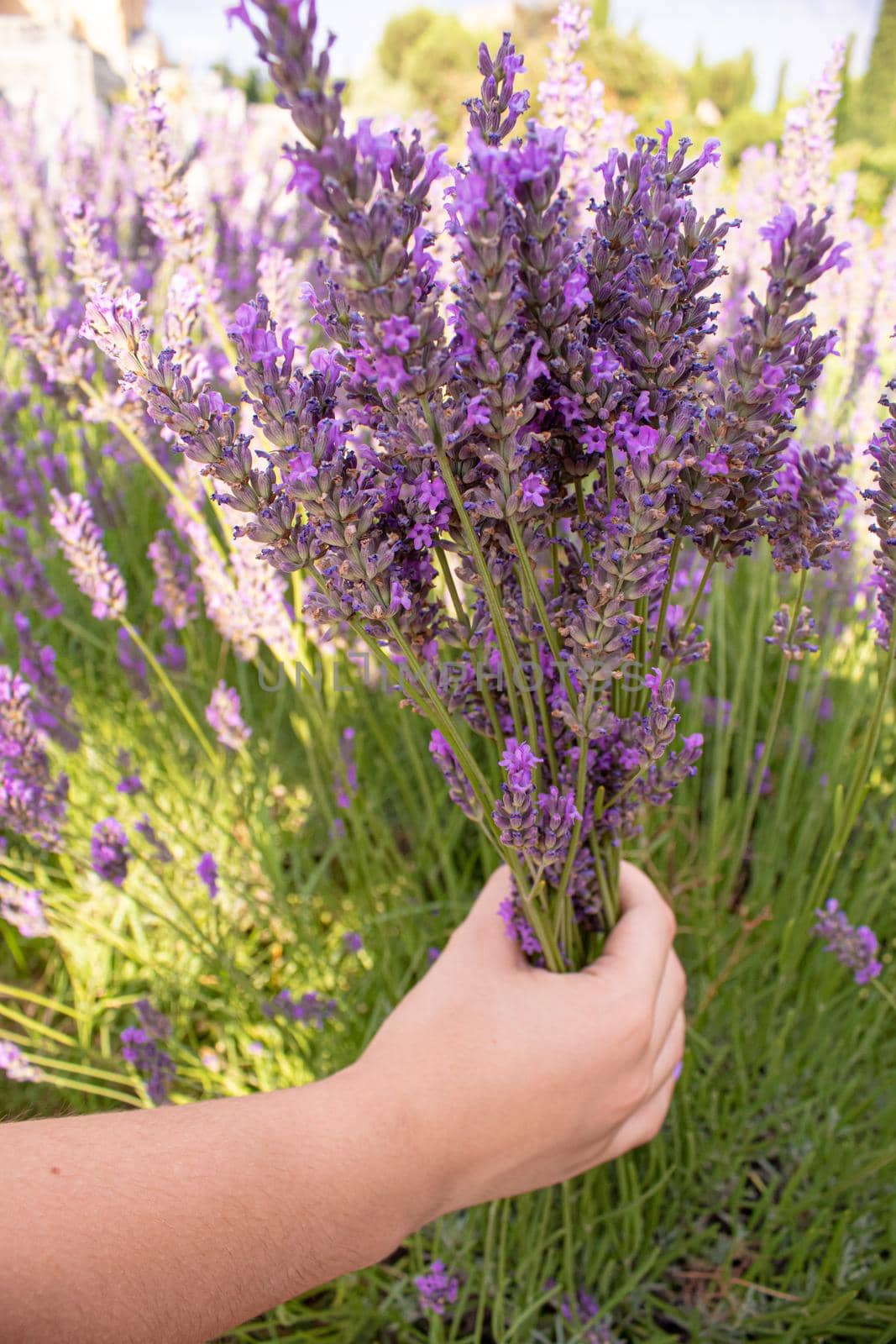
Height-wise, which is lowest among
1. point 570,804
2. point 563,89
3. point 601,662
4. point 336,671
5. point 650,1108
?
point 650,1108

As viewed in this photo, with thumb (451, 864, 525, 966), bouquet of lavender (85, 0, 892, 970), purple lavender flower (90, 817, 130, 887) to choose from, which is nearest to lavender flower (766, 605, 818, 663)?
bouquet of lavender (85, 0, 892, 970)

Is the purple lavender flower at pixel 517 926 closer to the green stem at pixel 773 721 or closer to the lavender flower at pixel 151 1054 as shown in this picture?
the green stem at pixel 773 721

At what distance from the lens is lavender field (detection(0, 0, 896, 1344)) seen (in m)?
0.61

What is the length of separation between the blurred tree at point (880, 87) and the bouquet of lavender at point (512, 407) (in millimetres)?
18990

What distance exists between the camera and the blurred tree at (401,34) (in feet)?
71.0

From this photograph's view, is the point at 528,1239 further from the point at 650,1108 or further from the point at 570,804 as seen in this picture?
the point at 570,804

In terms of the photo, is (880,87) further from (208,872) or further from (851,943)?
(208,872)

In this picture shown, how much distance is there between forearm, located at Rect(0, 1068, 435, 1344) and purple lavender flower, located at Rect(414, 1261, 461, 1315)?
447mm

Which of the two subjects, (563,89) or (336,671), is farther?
(336,671)

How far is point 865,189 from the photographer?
10.3 meters

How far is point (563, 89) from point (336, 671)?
108 cm

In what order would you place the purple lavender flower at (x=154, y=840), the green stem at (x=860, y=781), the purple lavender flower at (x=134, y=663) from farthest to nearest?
1. the purple lavender flower at (x=134, y=663)
2. the purple lavender flower at (x=154, y=840)
3. the green stem at (x=860, y=781)

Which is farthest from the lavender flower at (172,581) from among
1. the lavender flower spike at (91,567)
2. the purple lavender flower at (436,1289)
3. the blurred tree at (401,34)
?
the blurred tree at (401,34)

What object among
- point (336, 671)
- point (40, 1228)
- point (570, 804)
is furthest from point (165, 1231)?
point (336, 671)
